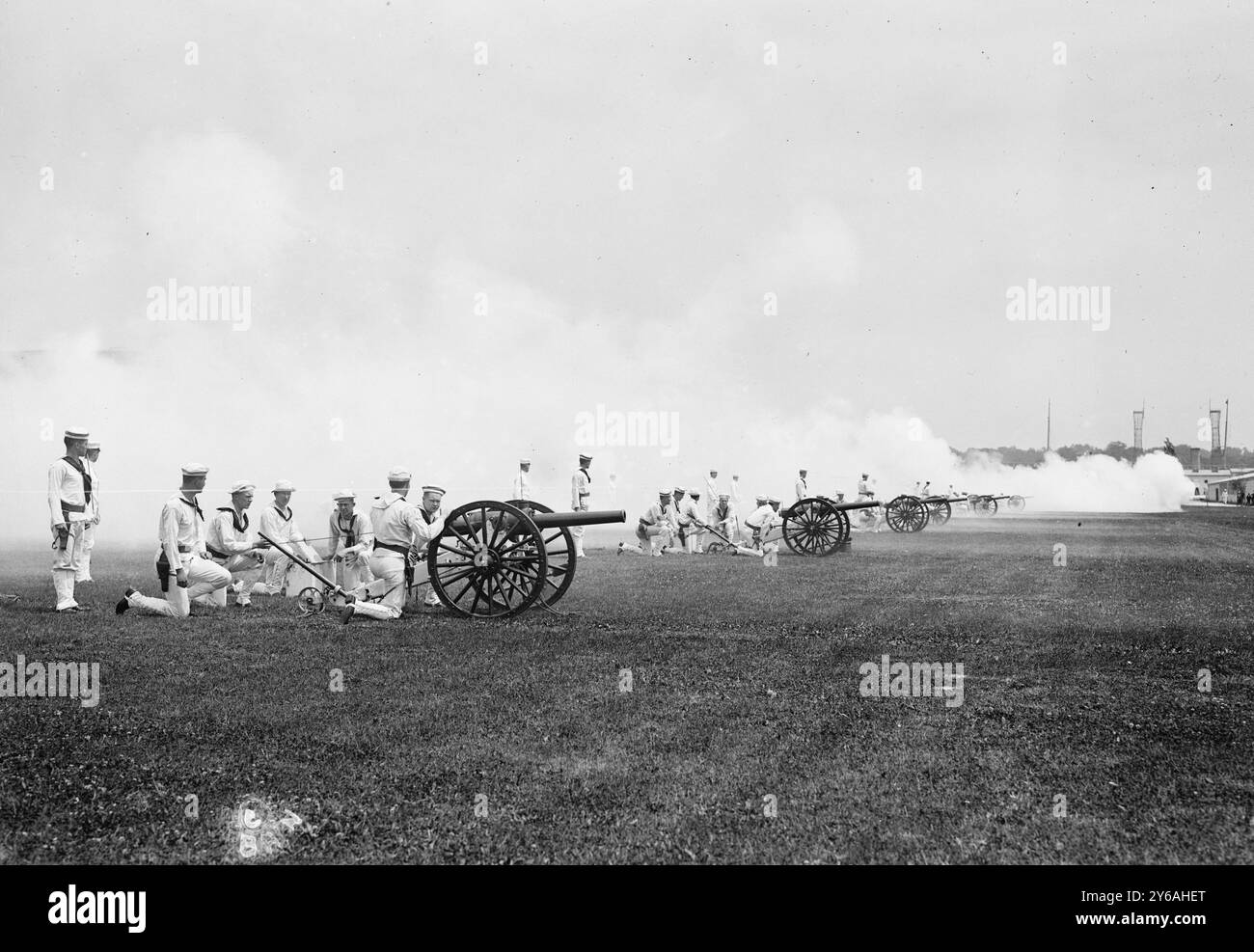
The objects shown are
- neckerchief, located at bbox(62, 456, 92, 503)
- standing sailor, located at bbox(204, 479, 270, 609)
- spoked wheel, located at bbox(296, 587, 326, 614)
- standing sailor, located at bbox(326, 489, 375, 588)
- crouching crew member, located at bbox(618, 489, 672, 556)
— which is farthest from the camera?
crouching crew member, located at bbox(618, 489, 672, 556)

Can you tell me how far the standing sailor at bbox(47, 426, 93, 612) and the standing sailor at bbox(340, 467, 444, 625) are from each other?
294 cm

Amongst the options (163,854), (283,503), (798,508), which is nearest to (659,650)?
(163,854)

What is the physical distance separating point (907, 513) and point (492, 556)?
19.5 m

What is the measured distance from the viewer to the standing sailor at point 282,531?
418 inches

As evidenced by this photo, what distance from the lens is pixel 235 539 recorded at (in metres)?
10.1

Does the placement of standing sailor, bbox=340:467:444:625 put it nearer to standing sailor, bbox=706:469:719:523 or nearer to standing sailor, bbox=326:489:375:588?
standing sailor, bbox=326:489:375:588

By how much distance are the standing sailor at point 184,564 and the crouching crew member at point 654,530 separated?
9.67m

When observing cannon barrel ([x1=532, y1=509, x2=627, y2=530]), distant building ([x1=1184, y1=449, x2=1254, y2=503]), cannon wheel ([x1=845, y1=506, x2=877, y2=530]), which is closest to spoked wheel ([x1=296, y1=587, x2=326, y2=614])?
cannon barrel ([x1=532, y1=509, x2=627, y2=530])

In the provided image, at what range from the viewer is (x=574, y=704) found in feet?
18.8

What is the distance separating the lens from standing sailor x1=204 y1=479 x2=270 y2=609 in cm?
992

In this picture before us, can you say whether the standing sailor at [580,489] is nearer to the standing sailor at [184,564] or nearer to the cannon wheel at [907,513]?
the standing sailor at [184,564]

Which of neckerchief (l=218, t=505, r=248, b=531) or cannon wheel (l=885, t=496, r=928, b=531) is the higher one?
neckerchief (l=218, t=505, r=248, b=531)

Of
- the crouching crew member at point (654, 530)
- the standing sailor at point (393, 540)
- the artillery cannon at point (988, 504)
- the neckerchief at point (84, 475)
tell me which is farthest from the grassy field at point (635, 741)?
the artillery cannon at point (988, 504)

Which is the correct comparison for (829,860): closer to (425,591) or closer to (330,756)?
(330,756)
